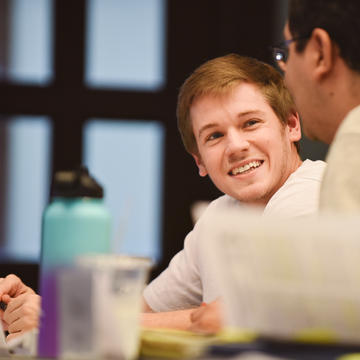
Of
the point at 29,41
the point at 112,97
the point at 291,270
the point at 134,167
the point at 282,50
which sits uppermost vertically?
the point at 29,41

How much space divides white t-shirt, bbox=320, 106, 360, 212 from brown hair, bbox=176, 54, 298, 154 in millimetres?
731

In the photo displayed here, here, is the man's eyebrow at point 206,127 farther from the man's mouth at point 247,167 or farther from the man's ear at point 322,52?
the man's ear at point 322,52

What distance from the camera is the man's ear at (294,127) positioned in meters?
1.78

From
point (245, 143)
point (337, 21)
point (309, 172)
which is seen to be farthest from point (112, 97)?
point (337, 21)

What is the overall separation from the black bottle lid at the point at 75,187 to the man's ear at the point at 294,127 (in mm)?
991

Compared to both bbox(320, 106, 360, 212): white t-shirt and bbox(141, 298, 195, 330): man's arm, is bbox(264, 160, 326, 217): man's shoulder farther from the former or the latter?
bbox(320, 106, 360, 212): white t-shirt

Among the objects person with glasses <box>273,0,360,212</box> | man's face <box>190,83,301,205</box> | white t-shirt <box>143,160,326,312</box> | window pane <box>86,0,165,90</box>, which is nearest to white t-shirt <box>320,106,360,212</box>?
person with glasses <box>273,0,360,212</box>

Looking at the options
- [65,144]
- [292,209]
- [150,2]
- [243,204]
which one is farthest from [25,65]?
[292,209]

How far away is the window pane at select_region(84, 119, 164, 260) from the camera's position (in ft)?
15.7

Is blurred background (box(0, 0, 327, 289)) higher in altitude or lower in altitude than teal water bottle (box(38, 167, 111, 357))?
higher

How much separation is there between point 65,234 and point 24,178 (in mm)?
4120

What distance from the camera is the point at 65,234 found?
83cm

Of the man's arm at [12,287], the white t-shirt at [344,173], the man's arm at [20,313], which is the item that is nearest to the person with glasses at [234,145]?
the man's arm at [12,287]

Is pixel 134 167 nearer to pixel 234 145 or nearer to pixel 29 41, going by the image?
pixel 29 41
